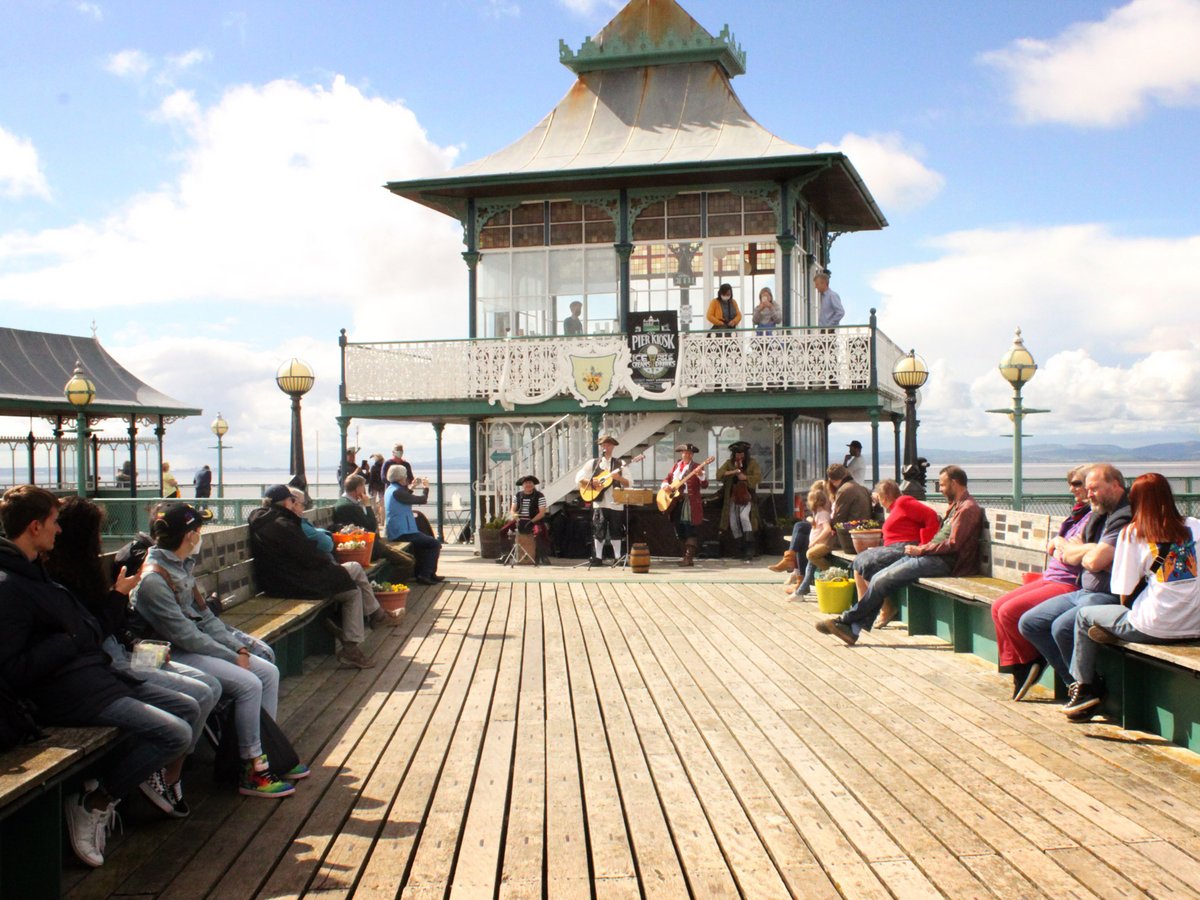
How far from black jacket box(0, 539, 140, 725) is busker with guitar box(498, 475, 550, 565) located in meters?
13.1

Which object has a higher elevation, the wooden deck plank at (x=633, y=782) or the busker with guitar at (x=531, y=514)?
the busker with guitar at (x=531, y=514)

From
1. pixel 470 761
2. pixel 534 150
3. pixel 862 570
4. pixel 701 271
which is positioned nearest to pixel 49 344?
pixel 534 150

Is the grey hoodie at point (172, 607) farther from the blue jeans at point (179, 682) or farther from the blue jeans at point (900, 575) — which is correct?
the blue jeans at point (900, 575)

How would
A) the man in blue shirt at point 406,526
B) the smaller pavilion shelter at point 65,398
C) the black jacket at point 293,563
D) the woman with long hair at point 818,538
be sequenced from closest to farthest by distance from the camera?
1. the black jacket at point 293,563
2. the woman with long hair at point 818,538
3. the man in blue shirt at point 406,526
4. the smaller pavilion shelter at point 65,398

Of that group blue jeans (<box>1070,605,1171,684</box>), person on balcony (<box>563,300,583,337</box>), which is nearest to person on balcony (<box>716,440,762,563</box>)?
person on balcony (<box>563,300,583,337</box>)

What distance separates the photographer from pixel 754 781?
19.4 ft

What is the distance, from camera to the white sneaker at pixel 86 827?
476 cm

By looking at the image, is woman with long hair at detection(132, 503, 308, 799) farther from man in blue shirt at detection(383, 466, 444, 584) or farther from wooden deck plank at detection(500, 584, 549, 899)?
man in blue shirt at detection(383, 466, 444, 584)

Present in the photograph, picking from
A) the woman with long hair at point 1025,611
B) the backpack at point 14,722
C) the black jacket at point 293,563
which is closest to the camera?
the backpack at point 14,722

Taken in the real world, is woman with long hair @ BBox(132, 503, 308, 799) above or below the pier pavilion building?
below

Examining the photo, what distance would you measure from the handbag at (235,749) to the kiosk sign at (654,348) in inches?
562

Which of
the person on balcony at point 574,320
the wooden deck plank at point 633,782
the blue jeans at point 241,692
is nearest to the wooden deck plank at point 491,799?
the wooden deck plank at point 633,782

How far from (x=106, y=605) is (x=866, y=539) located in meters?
8.65

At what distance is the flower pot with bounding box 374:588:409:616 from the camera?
1136 cm
